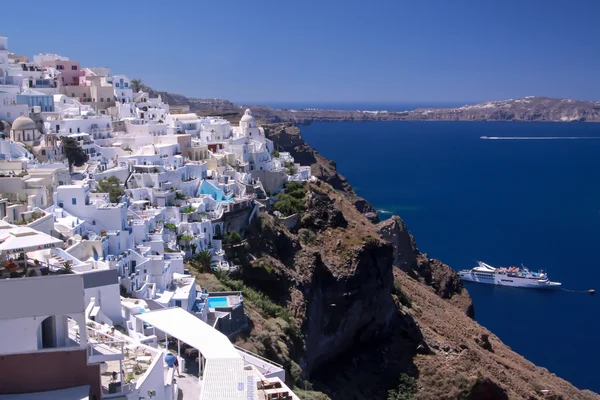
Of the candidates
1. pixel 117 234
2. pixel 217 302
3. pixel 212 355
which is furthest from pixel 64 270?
pixel 217 302

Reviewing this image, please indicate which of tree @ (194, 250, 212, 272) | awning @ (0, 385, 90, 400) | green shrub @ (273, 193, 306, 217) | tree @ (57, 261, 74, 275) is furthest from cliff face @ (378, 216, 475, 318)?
awning @ (0, 385, 90, 400)

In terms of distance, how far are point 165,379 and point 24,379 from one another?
10.4ft

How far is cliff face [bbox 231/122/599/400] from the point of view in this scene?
30047 mm

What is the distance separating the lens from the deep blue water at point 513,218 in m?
48.9

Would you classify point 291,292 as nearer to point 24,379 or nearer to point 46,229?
point 46,229

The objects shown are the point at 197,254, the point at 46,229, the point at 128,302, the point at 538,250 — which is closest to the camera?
the point at 128,302

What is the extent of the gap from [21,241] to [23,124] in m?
19.2

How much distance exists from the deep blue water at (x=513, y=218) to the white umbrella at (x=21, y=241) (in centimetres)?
3425

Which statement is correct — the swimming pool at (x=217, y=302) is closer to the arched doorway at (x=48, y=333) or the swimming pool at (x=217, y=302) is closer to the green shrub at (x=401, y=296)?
the arched doorway at (x=48, y=333)

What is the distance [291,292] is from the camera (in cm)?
3081

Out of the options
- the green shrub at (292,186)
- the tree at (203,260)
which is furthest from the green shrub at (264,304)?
the green shrub at (292,186)

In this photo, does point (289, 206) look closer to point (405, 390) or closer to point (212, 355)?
point (405, 390)

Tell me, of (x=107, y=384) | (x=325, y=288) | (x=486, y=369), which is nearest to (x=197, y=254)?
(x=325, y=288)

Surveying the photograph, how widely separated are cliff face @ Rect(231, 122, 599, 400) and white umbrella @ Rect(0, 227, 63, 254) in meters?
10.2
